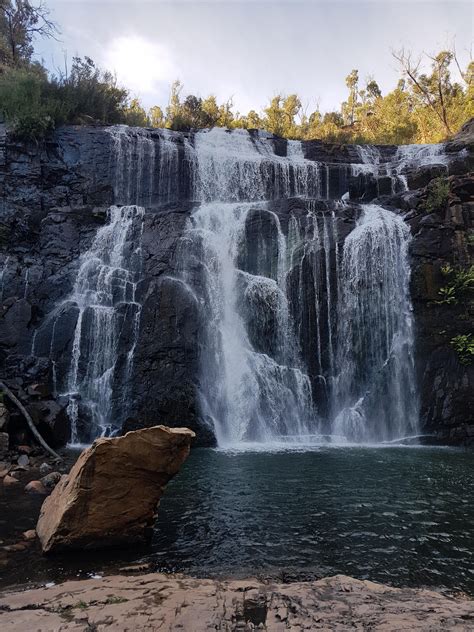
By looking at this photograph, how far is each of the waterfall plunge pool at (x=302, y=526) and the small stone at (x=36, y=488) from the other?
0.33m

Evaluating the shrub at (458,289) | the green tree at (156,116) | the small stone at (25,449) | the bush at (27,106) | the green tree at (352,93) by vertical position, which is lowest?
the small stone at (25,449)

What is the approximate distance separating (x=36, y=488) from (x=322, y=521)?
4.78 metres

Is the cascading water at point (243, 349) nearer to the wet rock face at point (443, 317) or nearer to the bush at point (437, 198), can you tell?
the wet rock face at point (443, 317)

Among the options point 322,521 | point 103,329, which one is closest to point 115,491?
point 322,521

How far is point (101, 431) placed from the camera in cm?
1352

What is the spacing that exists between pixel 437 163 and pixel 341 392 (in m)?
13.6

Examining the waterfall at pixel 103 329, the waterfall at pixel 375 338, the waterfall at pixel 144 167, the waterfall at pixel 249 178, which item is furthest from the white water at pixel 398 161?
the waterfall at pixel 103 329

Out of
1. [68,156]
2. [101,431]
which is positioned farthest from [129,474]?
[68,156]

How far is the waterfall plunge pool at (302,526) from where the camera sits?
187 inches

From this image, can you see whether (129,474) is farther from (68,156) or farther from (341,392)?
(68,156)

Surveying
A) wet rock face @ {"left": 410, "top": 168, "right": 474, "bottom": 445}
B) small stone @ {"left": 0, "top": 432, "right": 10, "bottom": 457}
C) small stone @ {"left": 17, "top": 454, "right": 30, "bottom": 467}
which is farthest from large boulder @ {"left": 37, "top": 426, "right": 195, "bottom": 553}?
wet rock face @ {"left": 410, "top": 168, "right": 474, "bottom": 445}

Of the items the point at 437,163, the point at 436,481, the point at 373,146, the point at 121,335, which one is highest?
the point at 373,146

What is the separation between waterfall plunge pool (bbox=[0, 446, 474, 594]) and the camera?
15.6 ft

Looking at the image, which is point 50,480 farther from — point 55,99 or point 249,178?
point 55,99
